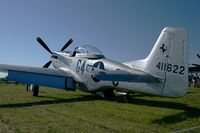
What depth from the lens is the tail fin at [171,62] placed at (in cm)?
1113

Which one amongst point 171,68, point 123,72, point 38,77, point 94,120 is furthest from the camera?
point 38,77

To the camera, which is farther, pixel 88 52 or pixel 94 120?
pixel 88 52

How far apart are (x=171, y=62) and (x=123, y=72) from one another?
1.85 meters

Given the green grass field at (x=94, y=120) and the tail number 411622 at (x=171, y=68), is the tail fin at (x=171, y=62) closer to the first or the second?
the tail number 411622 at (x=171, y=68)

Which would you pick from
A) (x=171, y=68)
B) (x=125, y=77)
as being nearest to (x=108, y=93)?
(x=125, y=77)

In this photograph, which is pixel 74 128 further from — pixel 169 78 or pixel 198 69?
pixel 198 69

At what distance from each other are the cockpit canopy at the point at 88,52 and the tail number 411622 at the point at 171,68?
517cm

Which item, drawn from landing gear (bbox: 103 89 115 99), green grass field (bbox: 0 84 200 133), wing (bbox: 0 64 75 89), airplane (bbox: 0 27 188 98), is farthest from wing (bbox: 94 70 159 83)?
wing (bbox: 0 64 75 89)

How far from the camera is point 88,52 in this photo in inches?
693

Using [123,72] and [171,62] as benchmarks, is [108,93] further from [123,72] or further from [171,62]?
[171,62]

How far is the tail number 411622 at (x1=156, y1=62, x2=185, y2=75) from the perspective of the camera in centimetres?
1119

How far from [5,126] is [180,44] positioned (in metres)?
6.71

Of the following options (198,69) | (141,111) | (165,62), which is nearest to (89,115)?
(141,111)

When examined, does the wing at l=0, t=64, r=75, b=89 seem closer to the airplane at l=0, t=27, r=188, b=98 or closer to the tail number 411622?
the airplane at l=0, t=27, r=188, b=98
